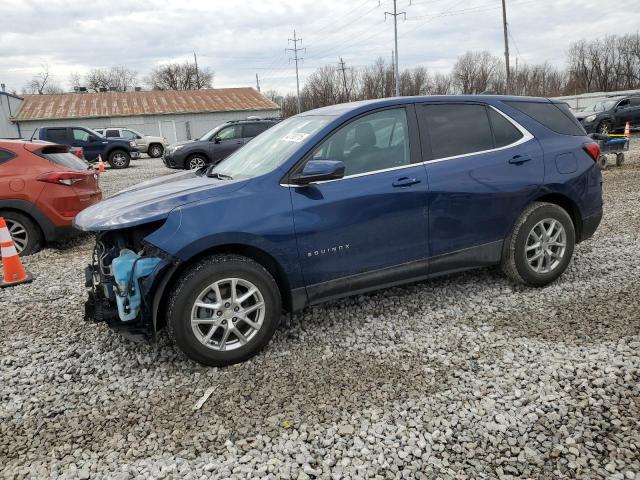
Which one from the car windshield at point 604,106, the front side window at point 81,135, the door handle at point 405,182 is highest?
the front side window at point 81,135

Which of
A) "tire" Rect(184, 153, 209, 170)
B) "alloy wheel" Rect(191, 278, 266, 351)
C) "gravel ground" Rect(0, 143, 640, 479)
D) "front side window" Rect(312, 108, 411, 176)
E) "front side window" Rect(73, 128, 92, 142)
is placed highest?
"front side window" Rect(73, 128, 92, 142)

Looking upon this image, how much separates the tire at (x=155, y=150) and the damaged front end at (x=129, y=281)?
24.0 m

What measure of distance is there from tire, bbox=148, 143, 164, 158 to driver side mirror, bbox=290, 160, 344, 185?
24.5 meters

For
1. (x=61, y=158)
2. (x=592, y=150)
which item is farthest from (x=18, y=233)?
(x=592, y=150)

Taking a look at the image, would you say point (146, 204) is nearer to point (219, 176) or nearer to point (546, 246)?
point (219, 176)

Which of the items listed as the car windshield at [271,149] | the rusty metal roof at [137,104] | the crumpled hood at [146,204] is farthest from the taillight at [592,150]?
the rusty metal roof at [137,104]

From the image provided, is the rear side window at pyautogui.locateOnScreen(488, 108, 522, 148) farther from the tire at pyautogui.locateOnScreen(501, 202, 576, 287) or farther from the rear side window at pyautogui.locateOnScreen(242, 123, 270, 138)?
the rear side window at pyautogui.locateOnScreen(242, 123, 270, 138)

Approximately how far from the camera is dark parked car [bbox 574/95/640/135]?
20.4 metres

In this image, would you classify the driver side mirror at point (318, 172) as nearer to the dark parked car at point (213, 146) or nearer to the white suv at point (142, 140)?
the dark parked car at point (213, 146)

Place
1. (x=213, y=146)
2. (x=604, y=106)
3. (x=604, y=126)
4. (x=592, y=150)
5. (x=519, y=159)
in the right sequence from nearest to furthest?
(x=519, y=159), (x=592, y=150), (x=213, y=146), (x=604, y=126), (x=604, y=106)

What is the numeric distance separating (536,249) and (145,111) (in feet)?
126

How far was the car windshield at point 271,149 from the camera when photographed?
143 inches

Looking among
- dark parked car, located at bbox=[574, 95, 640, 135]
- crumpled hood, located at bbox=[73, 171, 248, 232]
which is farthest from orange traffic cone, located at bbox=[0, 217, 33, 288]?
dark parked car, located at bbox=[574, 95, 640, 135]

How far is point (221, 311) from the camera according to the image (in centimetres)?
325
